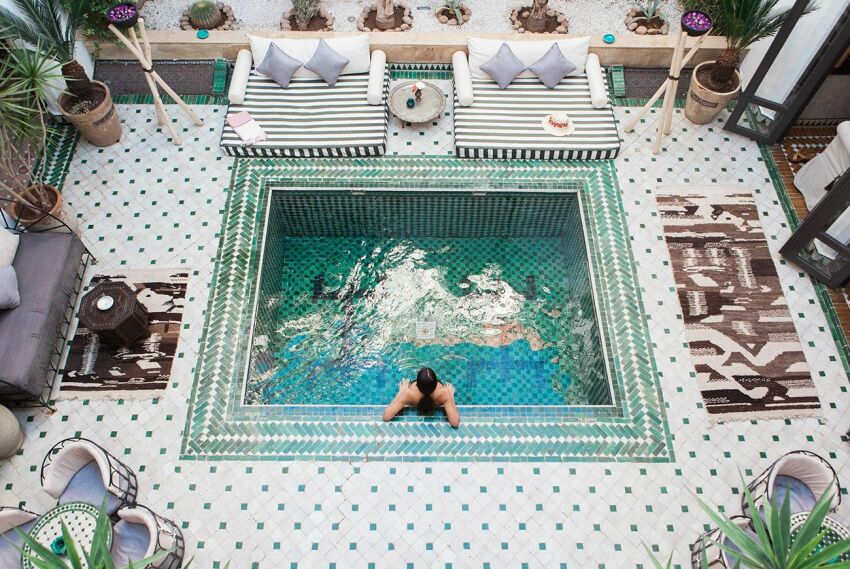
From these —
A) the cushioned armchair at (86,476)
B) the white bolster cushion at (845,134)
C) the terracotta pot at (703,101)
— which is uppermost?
the terracotta pot at (703,101)

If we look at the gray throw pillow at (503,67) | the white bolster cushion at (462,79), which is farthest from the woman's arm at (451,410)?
the gray throw pillow at (503,67)

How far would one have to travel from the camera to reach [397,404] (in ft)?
20.4

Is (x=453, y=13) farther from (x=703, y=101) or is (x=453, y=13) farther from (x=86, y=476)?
(x=86, y=476)

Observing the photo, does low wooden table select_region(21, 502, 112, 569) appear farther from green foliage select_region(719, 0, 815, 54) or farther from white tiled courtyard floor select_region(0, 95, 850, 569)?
green foliage select_region(719, 0, 815, 54)

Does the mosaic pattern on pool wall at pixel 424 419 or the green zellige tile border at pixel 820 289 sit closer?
the mosaic pattern on pool wall at pixel 424 419

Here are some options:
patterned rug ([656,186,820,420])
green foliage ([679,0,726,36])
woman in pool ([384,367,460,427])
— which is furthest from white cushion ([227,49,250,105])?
green foliage ([679,0,726,36])

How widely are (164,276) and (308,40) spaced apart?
11.8ft

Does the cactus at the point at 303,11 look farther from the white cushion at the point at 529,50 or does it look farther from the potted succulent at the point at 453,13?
the white cushion at the point at 529,50

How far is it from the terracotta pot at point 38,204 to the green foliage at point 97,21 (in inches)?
89.7

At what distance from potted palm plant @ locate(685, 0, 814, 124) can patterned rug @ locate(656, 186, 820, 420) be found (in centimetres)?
118

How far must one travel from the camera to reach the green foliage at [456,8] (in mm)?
9141

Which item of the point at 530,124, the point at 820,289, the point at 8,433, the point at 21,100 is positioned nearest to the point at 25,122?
the point at 21,100

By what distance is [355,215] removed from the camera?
7.93 metres

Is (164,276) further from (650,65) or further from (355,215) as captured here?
(650,65)
